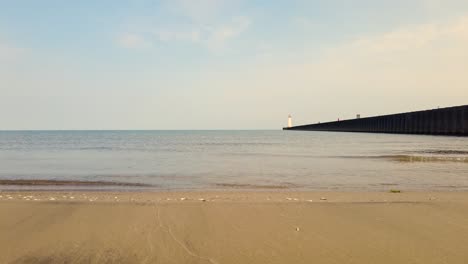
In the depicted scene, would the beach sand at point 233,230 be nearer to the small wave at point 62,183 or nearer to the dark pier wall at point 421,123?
the small wave at point 62,183

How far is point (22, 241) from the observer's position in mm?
4801

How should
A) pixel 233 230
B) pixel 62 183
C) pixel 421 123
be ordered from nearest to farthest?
pixel 233 230 < pixel 62 183 < pixel 421 123

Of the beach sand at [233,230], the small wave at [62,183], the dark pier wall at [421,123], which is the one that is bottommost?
the small wave at [62,183]

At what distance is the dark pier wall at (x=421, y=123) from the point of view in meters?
80.2

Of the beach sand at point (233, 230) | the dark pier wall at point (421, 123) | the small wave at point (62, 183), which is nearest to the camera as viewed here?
the beach sand at point (233, 230)

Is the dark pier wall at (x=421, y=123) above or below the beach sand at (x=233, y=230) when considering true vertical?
above

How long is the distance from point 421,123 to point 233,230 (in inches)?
3985

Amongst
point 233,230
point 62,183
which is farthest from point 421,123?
point 233,230

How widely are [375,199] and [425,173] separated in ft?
26.4

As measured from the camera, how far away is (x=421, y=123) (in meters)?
96.1

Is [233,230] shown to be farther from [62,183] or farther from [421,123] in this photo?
[421,123]

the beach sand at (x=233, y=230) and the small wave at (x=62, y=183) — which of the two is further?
the small wave at (x=62, y=183)

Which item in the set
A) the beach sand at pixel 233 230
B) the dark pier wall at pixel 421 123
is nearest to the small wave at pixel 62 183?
the beach sand at pixel 233 230

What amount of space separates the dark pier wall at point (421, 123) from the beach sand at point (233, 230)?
3236 inches
